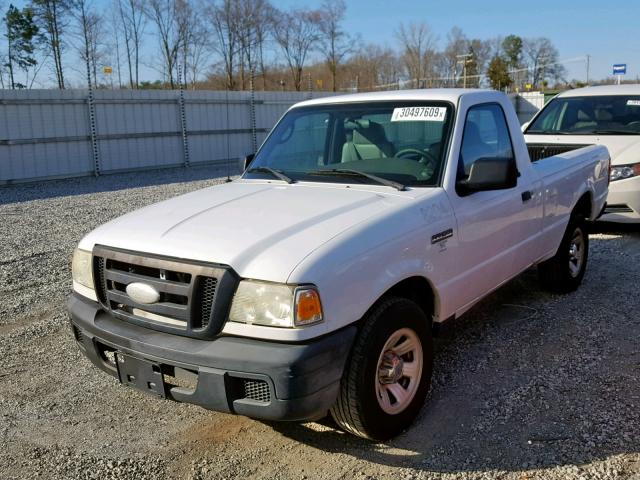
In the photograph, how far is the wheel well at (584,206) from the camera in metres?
5.87

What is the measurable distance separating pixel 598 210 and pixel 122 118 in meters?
14.1

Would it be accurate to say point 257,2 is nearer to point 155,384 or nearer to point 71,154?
point 71,154

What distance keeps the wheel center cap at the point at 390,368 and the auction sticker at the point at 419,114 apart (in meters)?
1.66

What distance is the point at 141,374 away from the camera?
3.03 m

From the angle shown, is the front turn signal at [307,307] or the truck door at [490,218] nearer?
the front turn signal at [307,307]

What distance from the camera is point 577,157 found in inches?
226

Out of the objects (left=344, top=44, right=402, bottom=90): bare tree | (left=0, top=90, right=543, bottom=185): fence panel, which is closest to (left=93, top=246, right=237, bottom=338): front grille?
(left=0, top=90, right=543, bottom=185): fence panel

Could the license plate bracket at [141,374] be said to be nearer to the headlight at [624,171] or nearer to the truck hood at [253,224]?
the truck hood at [253,224]

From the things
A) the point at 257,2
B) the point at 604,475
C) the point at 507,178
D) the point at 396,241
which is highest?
the point at 257,2

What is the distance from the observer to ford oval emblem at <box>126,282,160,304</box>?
297cm

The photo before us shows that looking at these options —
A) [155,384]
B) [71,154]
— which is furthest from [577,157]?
[71,154]

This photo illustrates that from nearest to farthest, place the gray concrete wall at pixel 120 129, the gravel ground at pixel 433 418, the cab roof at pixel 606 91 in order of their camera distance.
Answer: the gravel ground at pixel 433 418, the cab roof at pixel 606 91, the gray concrete wall at pixel 120 129

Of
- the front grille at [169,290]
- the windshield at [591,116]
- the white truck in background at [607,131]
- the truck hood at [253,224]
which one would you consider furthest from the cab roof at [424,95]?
the windshield at [591,116]

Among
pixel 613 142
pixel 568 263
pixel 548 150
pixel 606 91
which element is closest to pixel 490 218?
pixel 568 263
